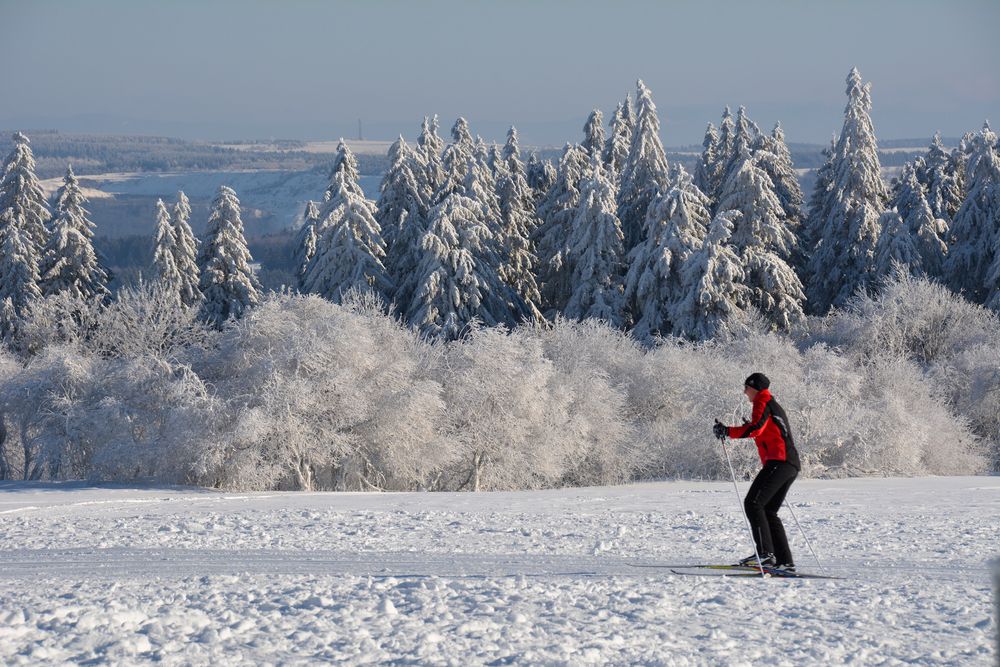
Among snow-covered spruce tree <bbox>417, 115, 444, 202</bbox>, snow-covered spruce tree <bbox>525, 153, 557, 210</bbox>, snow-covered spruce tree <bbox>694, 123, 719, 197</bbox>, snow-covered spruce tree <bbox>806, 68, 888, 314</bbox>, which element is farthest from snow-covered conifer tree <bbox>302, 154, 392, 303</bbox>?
snow-covered spruce tree <bbox>806, 68, 888, 314</bbox>

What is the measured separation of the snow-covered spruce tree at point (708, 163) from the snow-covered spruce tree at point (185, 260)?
26059 mm

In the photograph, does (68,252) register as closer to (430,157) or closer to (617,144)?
(430,157)

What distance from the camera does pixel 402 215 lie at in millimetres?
46625

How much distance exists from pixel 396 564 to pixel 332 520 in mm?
4011

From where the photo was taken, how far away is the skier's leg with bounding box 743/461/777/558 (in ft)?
36.2

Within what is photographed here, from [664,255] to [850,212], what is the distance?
12381mm

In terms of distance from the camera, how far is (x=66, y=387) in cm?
3189

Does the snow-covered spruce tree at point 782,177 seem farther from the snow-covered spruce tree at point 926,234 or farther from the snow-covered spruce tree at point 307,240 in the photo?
the snow-covered spruce tree at point 307,240

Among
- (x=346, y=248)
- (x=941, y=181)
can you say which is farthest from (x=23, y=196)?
(x=941, y=181)

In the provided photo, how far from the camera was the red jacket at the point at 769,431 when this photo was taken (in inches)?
428

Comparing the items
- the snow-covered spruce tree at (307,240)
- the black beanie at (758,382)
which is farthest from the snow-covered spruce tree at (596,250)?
the black beanie at (758,382)

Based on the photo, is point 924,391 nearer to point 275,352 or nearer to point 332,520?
point 275,352

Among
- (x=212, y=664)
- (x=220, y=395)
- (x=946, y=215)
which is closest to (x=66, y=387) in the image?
(x=220, y=395)

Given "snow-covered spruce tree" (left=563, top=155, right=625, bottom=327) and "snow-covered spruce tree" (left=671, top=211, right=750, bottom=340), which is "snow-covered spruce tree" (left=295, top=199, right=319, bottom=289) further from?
"snow-covered spruce tree" (left=671, top=211, right=750, bottom=340)
